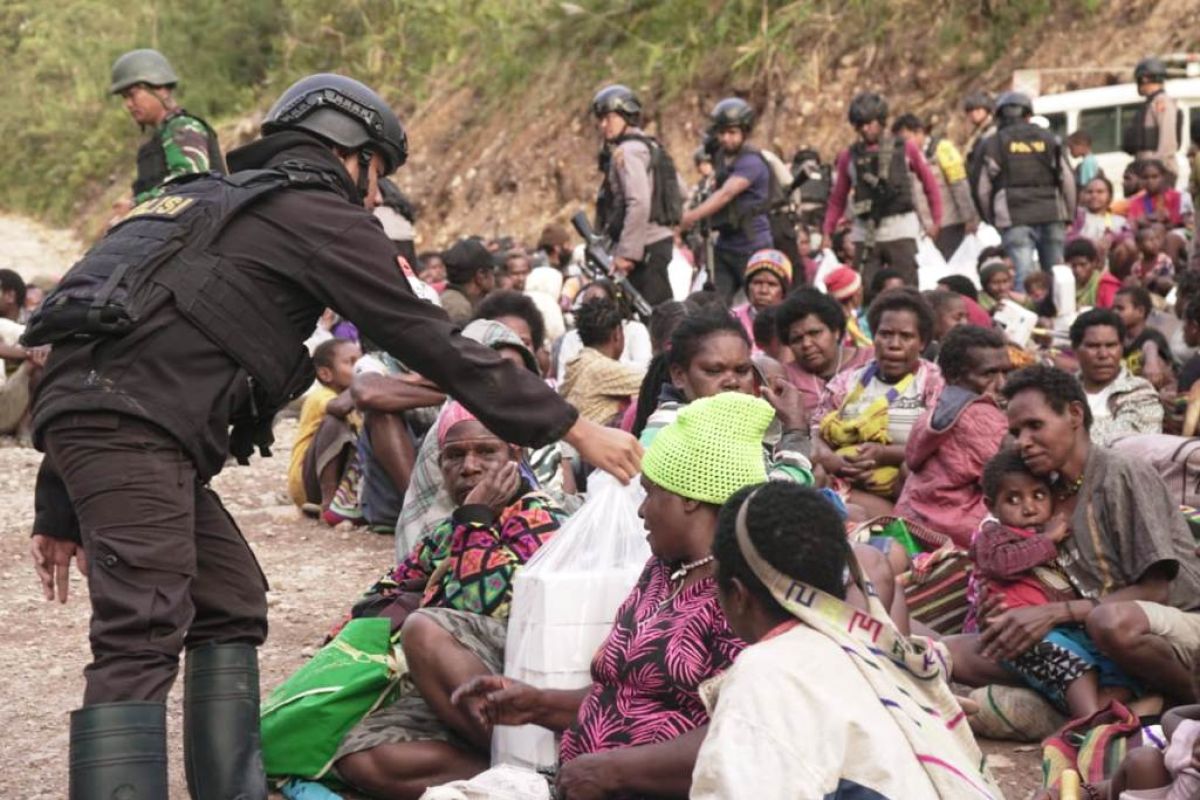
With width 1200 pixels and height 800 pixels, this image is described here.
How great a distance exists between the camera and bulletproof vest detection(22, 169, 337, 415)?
3.66m

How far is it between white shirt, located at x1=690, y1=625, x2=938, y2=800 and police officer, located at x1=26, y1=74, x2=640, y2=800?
3.66 feet

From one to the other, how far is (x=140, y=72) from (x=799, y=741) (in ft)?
20.0

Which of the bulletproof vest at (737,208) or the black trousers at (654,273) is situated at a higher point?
the bulletproof vest at (737,208)

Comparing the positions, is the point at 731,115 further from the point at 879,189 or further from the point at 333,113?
the point at 333,113

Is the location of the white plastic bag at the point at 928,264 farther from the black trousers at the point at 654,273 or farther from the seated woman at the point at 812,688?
the seated woman at the point at 812,688

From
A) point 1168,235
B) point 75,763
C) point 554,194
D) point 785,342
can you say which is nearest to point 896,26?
point 554,194

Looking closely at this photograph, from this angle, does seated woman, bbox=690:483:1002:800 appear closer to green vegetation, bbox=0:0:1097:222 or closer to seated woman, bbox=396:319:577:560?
seated woman, bbox=396:319:577:560

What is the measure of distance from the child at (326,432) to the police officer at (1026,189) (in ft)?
19.7

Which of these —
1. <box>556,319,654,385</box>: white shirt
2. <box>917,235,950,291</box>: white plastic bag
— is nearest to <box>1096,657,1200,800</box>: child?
<box>556,319,654,385</box>: white shirt

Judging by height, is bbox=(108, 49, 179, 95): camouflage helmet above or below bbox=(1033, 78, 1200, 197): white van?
above

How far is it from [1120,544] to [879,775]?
7.28 feet

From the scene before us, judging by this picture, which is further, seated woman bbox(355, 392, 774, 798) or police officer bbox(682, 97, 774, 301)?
police officer bbox(682, 97, 774, 301)

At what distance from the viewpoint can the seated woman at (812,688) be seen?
2.85 metres

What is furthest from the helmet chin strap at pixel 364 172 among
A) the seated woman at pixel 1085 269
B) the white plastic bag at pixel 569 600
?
the seated woman at pixel 1085 269
